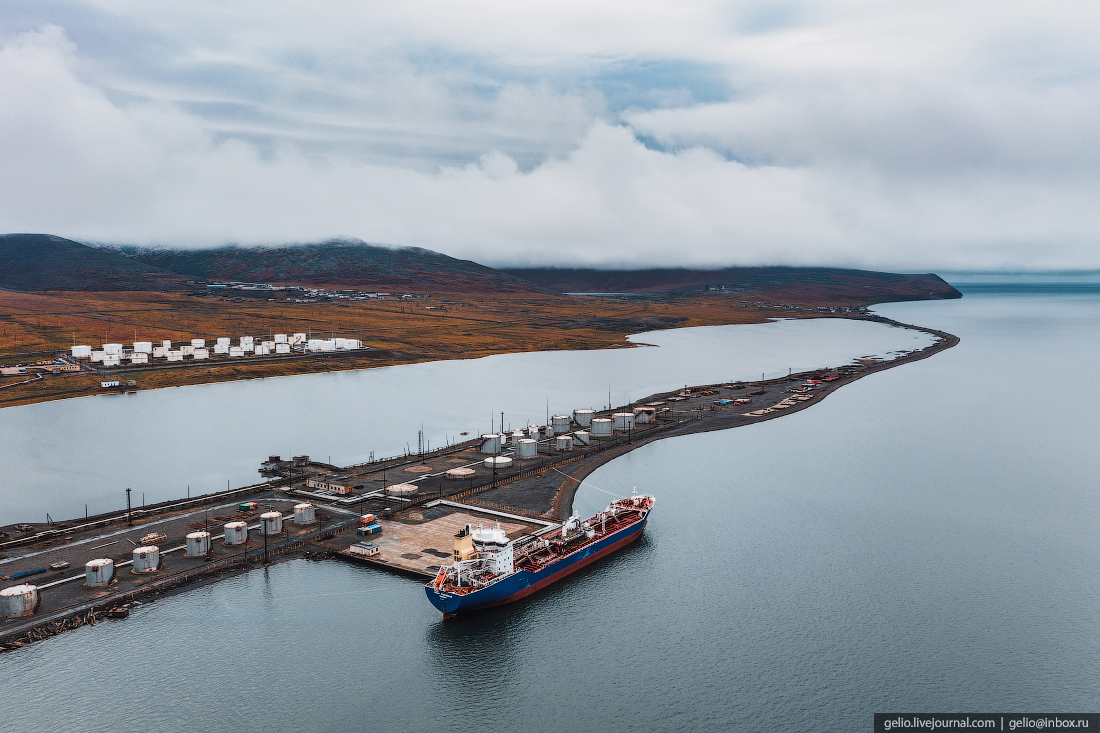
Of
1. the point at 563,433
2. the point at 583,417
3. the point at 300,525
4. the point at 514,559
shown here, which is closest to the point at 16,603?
the point at 300,525

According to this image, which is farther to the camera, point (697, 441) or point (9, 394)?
point (9, 394)

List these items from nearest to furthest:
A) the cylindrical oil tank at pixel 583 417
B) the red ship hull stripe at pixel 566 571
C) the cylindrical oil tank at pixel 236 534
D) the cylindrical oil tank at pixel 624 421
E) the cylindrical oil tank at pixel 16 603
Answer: the cylindrical oil tank at pixel 16 603 → the red ship hull stripe at pixel 566 571 → the cylindrical oil tank at pixel 236 534 → the cylindrical oil tank at pixel 624 421 → the cylindrical oil tank at pixel 583 417

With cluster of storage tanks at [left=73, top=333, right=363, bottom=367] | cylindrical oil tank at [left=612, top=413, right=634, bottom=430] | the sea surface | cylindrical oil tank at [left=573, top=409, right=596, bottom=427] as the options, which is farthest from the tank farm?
cluster of storage tanks at [left=73, top=333, right=363, bottom=367]

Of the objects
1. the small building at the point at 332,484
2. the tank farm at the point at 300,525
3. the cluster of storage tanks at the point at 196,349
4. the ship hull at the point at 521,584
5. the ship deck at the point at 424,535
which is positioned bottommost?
the ship hull at the point at 521,584

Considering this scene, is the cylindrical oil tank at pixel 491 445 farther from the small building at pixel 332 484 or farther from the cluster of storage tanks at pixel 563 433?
→ the small building at pixel 332 484

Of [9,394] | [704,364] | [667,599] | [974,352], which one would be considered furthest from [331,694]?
[974,352]

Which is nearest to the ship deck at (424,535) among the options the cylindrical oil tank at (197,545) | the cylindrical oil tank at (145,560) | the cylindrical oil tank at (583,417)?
the cylindrical oil tank at (197,545)

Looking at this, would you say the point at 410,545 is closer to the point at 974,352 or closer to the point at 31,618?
the point at 31,618

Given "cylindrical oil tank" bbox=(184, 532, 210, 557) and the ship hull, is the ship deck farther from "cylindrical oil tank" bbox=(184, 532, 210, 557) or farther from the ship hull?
"cylindrical oil tank" bbox=(184, 532, 210, 557)
